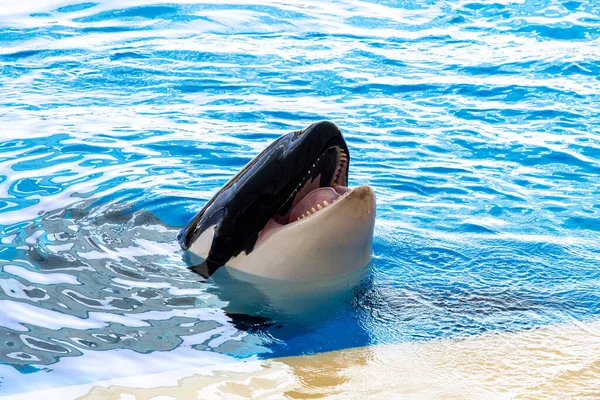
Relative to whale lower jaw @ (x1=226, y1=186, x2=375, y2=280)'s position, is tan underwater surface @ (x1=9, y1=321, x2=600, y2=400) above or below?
below

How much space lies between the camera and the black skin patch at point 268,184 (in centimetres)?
521

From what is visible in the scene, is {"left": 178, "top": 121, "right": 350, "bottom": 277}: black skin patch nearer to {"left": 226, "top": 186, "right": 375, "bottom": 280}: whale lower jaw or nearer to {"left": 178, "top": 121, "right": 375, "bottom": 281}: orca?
{"left": 178, "top": 121, "right": 375, "bottom": 281}: orca

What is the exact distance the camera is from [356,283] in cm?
558

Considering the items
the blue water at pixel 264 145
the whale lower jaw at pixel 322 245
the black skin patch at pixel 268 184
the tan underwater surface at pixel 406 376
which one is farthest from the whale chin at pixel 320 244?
the tan underwater surface at pixel 406 376

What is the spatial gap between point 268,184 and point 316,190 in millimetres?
302

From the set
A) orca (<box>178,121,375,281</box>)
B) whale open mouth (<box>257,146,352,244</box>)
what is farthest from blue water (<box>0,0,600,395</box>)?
whale open mouth (<box>257,146,352,244</box>)

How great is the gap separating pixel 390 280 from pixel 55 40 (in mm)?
10414

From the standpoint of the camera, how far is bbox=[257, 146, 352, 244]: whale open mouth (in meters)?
5.26

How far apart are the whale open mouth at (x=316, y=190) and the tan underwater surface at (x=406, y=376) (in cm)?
96

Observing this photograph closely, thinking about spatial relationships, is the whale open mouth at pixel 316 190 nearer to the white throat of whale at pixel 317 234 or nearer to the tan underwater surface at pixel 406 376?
the white throat of whale at pixel 317 234

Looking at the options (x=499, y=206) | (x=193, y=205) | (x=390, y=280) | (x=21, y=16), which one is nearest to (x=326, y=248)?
(x=390, y=280)

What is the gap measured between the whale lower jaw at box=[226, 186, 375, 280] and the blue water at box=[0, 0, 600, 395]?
0.88 feet

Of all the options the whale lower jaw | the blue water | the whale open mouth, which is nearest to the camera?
the whale lower jaw

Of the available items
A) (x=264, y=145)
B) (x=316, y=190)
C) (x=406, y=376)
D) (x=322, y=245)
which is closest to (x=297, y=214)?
(x=316, y=190)
